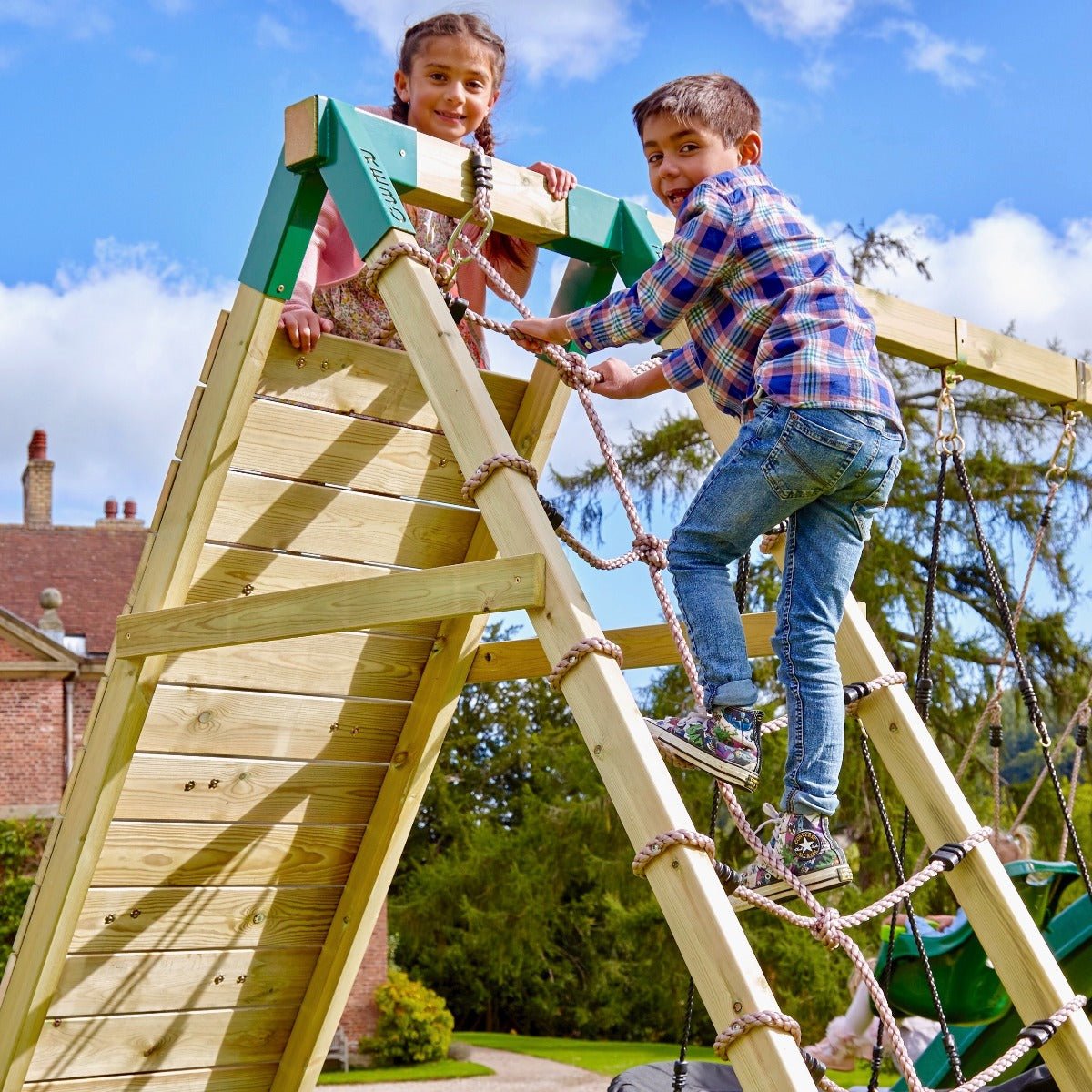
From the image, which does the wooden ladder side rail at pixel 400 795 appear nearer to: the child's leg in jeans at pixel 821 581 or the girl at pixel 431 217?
the girl at pixel 431 217

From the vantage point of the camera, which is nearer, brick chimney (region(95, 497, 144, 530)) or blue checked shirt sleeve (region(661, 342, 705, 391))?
blue checked shirt sleeve (region(661, 342, 705, 391))

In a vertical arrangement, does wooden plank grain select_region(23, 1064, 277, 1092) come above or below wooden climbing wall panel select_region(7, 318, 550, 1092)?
below

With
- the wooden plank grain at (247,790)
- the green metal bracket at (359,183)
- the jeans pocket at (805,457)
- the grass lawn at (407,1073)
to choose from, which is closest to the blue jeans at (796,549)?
the jeans pocket at (805,457)

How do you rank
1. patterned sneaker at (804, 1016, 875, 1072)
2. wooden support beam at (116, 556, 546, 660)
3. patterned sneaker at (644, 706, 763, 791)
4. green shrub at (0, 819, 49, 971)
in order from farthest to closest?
green shrub at (0, 819, 49, 971)
patterned sneaker at (804, 1016, 875, 1072)
patterned sneaker at (644, 706, 763, 791)
wooden support beam at (116, 556, 546, 660)

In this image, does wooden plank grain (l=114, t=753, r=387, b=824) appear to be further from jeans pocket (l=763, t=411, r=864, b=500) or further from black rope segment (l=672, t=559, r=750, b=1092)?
jeans pocket (l=763, t=411, r=864, b=500)

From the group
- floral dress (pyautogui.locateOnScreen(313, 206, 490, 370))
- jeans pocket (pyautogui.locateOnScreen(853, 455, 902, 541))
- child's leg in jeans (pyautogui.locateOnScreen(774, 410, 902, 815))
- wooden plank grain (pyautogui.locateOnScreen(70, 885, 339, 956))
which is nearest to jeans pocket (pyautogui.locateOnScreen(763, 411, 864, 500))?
child's leg in jeans (pyautogui.locateOnScreen(774, 410, 902, 815))

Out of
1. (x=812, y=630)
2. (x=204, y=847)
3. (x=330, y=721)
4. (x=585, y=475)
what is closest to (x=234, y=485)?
(x=330, y=721)

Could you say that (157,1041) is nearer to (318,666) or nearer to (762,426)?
(318,666)

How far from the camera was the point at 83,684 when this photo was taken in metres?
18.5

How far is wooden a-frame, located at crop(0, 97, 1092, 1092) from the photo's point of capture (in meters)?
2.79

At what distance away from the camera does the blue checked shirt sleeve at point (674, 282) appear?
103 inches

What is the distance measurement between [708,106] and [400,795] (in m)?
2.22

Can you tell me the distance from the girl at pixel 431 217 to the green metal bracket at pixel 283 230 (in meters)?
0.09

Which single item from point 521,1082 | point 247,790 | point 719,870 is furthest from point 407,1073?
point 719,870
